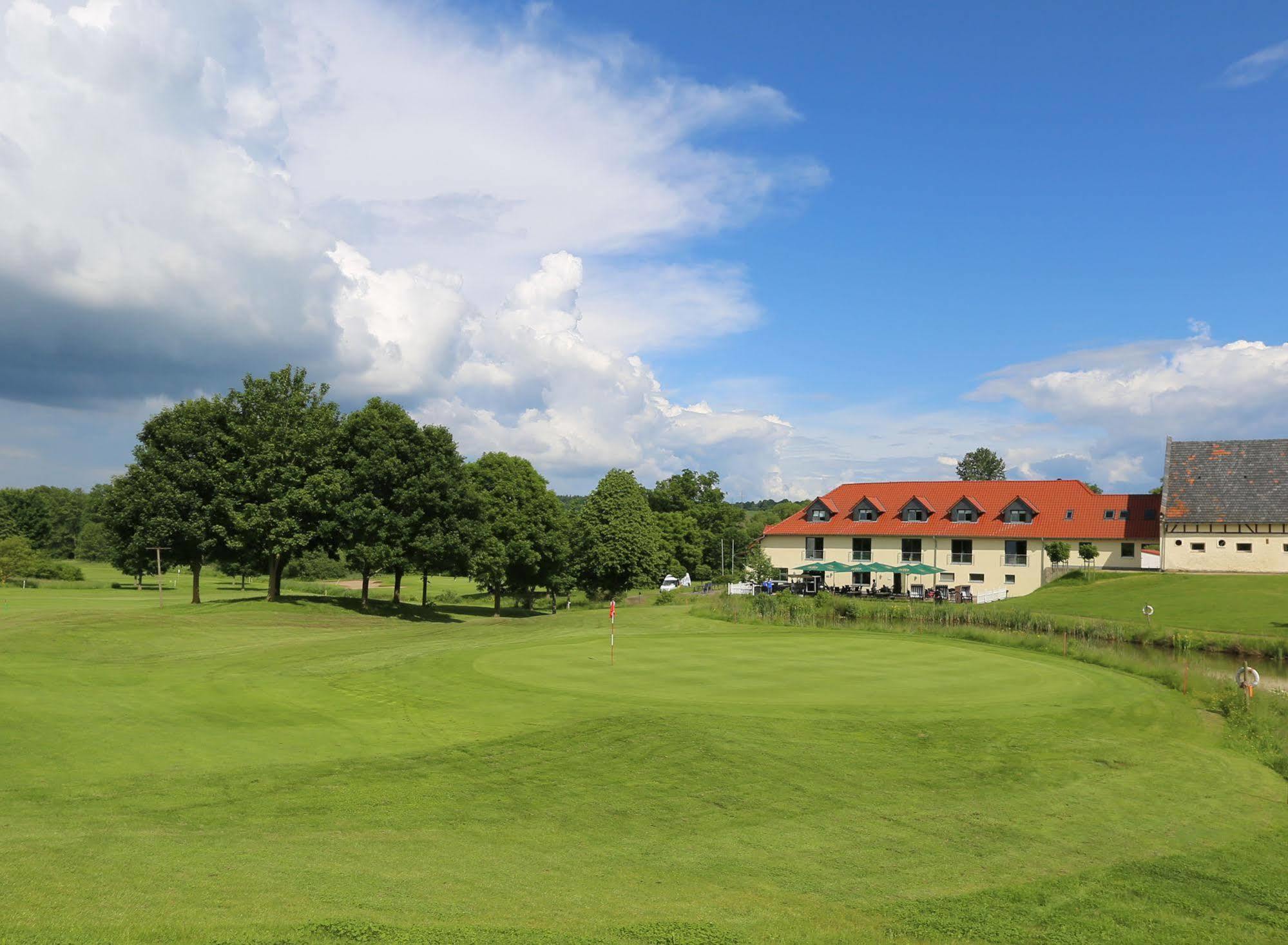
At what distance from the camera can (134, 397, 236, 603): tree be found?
43188 millimetres

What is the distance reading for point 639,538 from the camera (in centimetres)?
6756

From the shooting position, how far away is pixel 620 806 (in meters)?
12.0

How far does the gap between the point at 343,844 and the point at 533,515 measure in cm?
5094

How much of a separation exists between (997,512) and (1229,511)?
1449 cm

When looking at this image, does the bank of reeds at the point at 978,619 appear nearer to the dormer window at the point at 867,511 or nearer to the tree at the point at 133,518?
the dormer window at the point at 867,511

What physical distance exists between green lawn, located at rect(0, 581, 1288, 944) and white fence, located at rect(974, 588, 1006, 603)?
108ft

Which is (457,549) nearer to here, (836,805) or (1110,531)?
(836,805)

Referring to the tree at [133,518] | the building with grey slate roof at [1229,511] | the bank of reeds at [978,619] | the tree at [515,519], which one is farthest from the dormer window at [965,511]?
the tree at [133,518]

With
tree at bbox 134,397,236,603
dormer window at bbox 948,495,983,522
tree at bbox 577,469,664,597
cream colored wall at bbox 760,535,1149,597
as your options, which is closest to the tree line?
tree at bbox 134,397,236,603

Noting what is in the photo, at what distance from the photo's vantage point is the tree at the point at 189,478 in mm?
43188

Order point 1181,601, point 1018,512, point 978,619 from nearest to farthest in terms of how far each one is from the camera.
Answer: point 978,619
point 1181,601
point 1018,512

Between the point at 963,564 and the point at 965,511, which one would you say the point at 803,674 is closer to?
the point at 963,564

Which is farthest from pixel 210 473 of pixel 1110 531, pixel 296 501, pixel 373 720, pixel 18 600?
pixel 1110 531

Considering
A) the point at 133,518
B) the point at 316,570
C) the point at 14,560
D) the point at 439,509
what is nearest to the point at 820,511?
the point at 439,509
